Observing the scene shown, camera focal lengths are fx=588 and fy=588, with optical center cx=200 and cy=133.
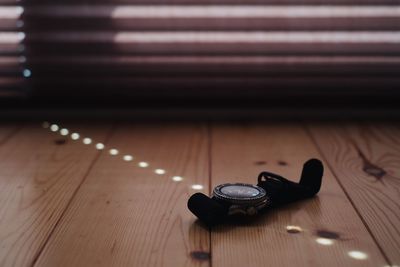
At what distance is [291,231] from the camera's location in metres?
1.11

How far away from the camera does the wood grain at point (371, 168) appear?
3.69 feet

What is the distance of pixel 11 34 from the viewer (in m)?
1.91

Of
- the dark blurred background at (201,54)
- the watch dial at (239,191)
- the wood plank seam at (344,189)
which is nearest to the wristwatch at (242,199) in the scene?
the watch dial at (239,191)

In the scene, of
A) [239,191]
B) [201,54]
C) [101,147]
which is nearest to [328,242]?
[239,191]

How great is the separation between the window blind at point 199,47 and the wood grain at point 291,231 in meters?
0.39

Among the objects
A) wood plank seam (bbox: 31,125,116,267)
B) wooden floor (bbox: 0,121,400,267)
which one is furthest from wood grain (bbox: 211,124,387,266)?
wood plank seam (bbox: 31,125,116,267)

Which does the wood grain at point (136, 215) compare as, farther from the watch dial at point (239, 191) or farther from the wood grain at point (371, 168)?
the wood grain at point (371, 168)

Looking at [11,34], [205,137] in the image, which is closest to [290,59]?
[205,137]

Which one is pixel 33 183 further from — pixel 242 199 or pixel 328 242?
pixel 328 242

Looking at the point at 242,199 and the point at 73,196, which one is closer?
the point at 242,199

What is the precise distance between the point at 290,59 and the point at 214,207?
3.06 ft

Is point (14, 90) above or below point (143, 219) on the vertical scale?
above

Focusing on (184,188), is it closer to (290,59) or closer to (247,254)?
(247,254)

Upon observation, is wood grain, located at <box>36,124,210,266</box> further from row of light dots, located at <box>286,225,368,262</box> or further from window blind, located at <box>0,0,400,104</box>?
window blind, located at <box>0,0,400,104</box>
